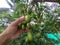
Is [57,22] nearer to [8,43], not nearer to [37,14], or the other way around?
[37,14]

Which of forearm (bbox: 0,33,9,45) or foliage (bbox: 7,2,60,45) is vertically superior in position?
foliage (bbox: 7,2,60,45)

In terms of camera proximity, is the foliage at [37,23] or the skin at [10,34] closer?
the foliage at [37,23]

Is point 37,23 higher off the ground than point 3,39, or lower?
higher

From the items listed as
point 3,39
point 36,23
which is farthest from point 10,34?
point 36,23

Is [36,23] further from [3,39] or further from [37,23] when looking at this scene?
[3,39]

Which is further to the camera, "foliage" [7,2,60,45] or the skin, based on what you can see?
the skin

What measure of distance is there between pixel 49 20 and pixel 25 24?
0.18m

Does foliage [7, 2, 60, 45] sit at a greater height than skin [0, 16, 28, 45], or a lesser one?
greater

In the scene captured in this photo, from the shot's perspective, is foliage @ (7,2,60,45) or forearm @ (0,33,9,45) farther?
forearm @ (0,33,9,45)

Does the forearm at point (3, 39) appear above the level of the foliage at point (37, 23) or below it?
below

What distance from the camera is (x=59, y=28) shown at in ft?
2.20

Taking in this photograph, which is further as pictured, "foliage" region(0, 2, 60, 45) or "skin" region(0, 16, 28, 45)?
"skin" region(0, 16, 28, 45)

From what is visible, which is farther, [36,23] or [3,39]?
[3,39]

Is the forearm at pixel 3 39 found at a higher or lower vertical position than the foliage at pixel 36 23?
lower
